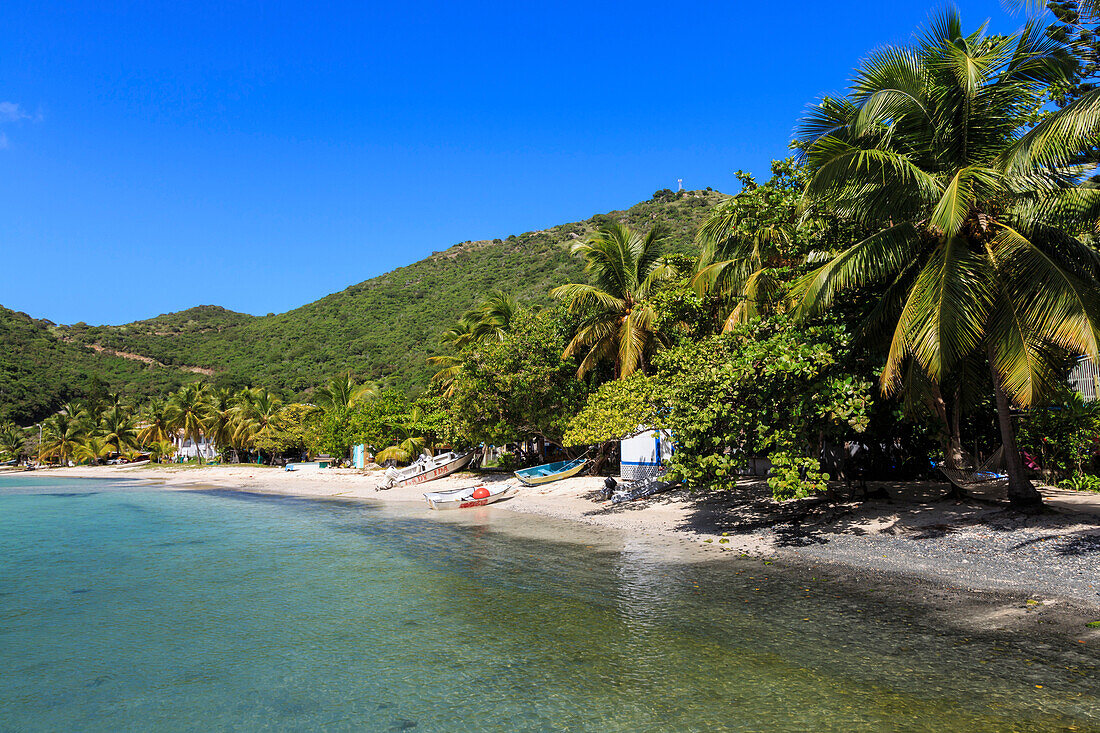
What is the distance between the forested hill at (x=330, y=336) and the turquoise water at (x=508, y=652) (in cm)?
4352

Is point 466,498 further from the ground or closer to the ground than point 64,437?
closer to the ground

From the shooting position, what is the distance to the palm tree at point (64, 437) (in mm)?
71938

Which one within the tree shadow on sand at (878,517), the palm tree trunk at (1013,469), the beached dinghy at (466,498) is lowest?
the beached dinghy at (466,498)

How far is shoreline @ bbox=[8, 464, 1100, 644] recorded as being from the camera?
8.89 m

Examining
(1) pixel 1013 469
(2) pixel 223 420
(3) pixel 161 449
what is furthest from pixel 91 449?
(1) pixel 1013 469

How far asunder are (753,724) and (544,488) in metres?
18.9

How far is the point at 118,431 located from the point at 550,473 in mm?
65929

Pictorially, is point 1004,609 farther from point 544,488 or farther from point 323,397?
point 323,397

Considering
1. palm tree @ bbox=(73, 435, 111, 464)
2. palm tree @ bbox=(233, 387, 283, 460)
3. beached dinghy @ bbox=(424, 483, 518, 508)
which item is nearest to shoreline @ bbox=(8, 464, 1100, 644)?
beached dinghy @ bbox=(424, 483, 518, 508)

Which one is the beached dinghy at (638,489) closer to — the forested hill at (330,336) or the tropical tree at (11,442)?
the forested hill at (330,336)

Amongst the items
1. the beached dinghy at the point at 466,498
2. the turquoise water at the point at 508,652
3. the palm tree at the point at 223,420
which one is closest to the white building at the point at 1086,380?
the turquoise water at the point at 508,652

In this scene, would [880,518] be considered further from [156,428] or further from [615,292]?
[156,428]

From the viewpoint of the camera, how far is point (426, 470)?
32.0 metres

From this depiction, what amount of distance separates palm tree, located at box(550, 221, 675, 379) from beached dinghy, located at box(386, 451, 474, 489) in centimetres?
1097
